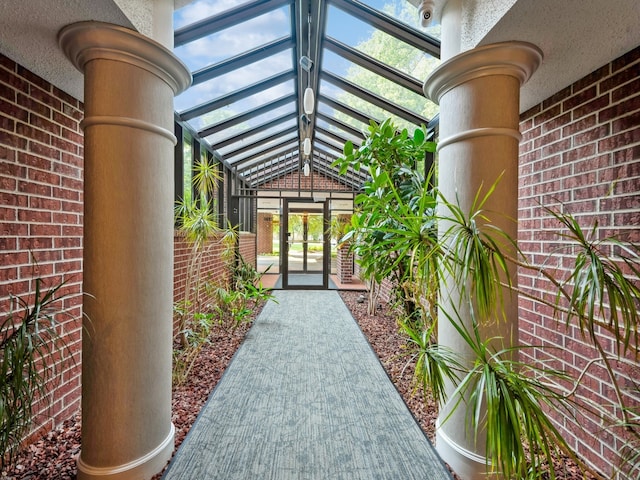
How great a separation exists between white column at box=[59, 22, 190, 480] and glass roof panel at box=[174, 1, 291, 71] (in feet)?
4.14

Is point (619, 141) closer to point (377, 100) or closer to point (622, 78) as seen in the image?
point (622, 78)

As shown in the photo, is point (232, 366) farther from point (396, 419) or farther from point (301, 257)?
point (301, 257)

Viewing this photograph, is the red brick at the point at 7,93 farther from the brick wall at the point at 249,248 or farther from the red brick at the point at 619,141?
the brick wall at the point at 249,248

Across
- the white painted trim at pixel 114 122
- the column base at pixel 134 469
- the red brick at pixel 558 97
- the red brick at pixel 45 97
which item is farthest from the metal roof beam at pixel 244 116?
the column base at pixel 134 469

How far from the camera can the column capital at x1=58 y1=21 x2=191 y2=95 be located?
135cm

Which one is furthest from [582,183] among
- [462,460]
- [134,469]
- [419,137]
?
[134,469]

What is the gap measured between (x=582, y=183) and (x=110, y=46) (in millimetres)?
2340

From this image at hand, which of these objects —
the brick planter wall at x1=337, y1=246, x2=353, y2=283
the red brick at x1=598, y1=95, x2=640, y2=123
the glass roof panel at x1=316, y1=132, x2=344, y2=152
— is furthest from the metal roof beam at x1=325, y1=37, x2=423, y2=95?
the brick planter wall at x1=337, y1=246, x2=353, y2=283

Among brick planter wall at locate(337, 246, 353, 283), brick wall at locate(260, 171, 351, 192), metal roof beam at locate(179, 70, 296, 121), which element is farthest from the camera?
brick planter wall at locate(337, 246, 353, 283)

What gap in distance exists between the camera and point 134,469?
1.45m

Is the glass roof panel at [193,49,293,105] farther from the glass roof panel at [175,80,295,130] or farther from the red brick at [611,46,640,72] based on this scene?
the red brick at [611,46,640,72]

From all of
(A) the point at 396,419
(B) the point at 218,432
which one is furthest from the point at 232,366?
(A) the point at 396,419

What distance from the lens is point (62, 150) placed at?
→ 1877 mm

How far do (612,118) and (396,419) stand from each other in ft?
6.46
